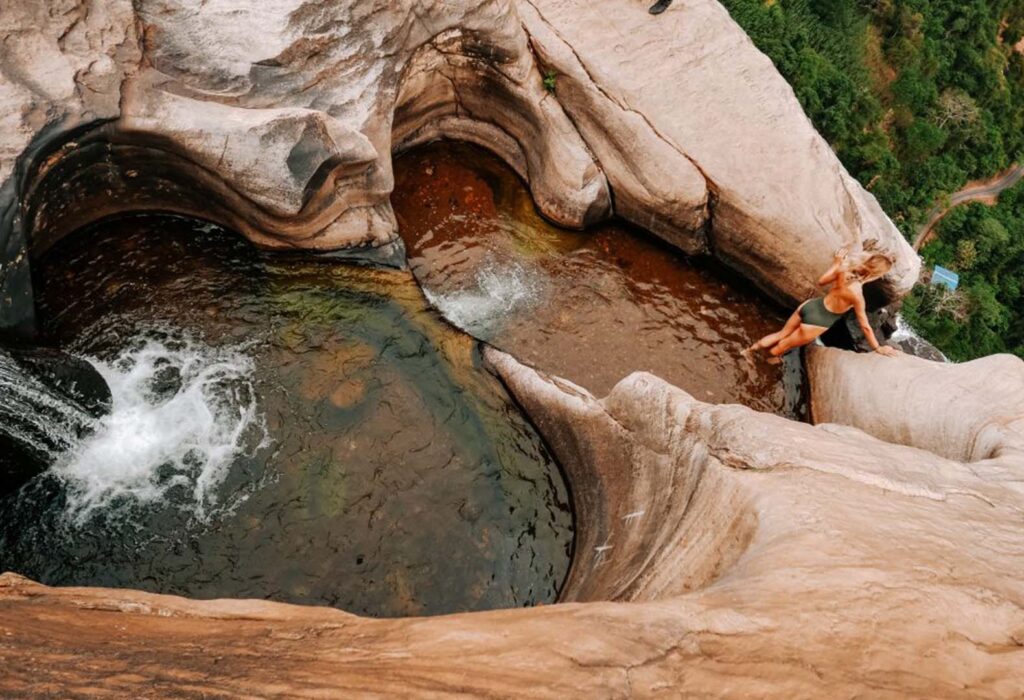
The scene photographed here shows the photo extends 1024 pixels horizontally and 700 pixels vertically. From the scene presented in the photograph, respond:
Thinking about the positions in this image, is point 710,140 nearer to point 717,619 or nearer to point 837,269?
point 837,269

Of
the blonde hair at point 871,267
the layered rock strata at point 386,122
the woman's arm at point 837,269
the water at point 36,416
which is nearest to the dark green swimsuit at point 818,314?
the woman's arm at point 837,269

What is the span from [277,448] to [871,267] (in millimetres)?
5704

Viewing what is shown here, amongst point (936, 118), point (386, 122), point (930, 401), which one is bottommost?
point (936, 118)

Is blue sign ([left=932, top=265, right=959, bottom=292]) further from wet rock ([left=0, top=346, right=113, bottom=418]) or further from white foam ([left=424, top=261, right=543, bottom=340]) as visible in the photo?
wet rock ([left=0, top=346, right=113, bottom=418])

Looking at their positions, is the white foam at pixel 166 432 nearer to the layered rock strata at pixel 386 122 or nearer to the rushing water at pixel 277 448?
the rushing water at pixel 277 448

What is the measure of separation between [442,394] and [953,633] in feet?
14.5

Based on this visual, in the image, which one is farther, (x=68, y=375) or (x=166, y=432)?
(x=166, y=432)

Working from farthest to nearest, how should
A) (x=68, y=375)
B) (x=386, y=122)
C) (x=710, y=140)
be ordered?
(x=710, y=140) → (x=386, y=122) → (x=68, y=375)

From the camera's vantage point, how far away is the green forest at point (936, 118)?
24.6 m

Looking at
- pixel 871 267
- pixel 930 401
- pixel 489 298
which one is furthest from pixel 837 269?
pixel 489 298

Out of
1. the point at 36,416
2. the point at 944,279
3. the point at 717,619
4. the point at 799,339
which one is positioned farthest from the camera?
the point at 944,279

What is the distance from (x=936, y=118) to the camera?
31031 millimetres

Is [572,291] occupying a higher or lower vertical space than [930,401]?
higher

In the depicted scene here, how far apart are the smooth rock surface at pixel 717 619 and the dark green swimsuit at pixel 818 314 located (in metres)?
2.13
